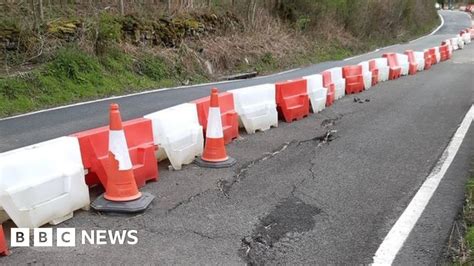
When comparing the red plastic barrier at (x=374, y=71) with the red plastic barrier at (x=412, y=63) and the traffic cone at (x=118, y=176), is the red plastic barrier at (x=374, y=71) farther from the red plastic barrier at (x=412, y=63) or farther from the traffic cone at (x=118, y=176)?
the traffic cone at (x=118, y=176)

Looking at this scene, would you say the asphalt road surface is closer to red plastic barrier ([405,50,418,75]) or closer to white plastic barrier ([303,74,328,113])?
white plastic barrier ([303,74,328,113])

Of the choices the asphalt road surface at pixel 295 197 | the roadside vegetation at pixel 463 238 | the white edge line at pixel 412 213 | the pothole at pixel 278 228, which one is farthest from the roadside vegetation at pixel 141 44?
the roadside vegetation at pixel 463 238

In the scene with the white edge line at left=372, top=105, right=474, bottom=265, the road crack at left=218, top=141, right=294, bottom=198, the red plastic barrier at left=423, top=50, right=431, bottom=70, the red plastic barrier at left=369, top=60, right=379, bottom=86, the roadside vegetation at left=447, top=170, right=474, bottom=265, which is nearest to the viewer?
the roadside vegetation at left=447, top=170, right=474, bottom=265

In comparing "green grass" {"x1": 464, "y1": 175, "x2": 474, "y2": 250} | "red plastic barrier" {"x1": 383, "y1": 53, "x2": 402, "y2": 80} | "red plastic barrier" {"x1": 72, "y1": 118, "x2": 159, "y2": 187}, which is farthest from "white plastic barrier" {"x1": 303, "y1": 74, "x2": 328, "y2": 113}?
"red plastic barrier" {"x1": 383, "y1": 53, "x2": 402, "y2": 80}

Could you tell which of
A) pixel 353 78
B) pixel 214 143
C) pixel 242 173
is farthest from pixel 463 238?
pixel 353 78

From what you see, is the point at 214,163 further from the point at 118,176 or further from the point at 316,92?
the point at 316,92

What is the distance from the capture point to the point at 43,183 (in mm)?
4664

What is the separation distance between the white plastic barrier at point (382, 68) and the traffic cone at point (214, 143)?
9373 millimetres

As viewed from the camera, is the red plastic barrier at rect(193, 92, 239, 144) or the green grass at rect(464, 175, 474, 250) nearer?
the green grass at rect(464, 175, 474, 250)

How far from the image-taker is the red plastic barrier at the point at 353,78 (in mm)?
12750

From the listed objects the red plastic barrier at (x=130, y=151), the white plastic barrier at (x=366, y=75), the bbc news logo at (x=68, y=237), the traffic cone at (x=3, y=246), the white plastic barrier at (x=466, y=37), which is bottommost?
the white plastic barrier at (x=466, y=37)

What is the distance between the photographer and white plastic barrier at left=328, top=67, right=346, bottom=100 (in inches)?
469

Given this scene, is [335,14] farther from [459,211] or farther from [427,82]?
[459,211]

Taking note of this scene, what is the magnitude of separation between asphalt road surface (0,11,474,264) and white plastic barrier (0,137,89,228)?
20 centimetres
